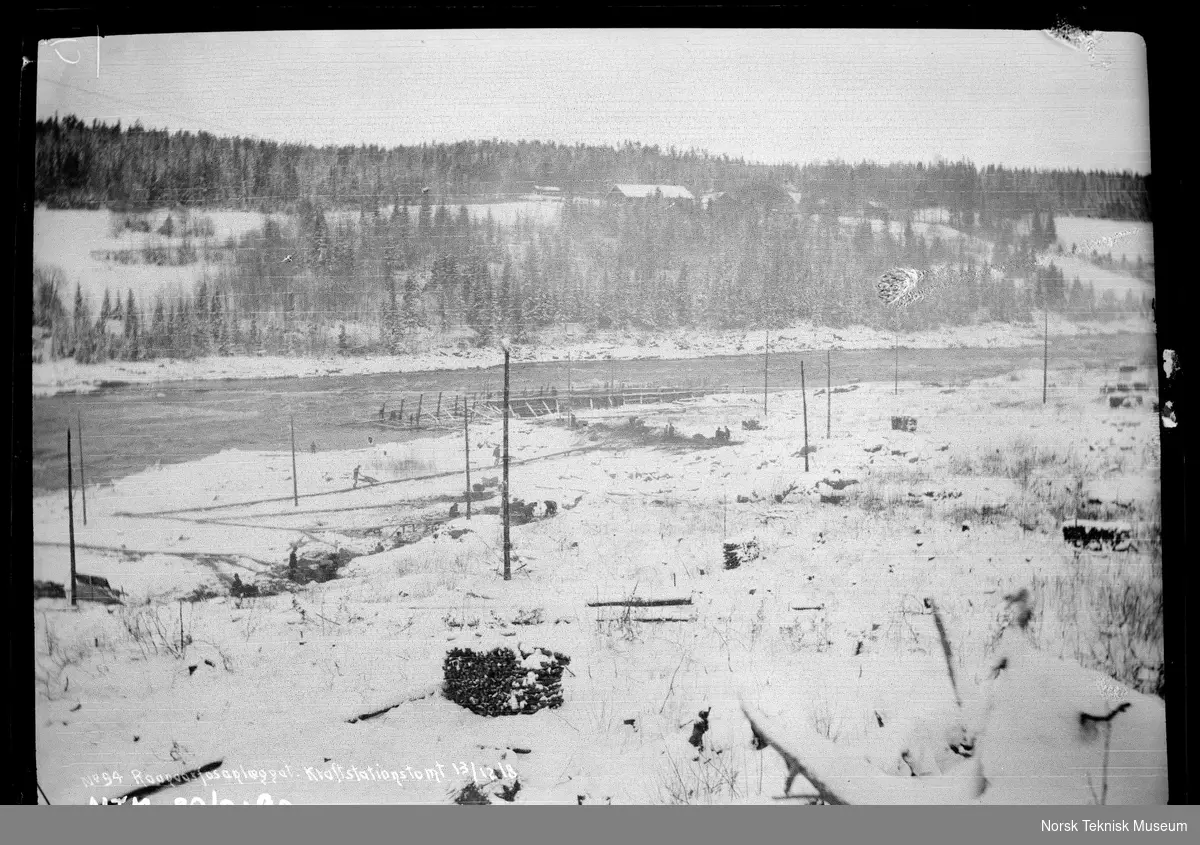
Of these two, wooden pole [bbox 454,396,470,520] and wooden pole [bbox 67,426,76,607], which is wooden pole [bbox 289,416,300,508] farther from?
wooden pole [bbox 67,426,76,607]

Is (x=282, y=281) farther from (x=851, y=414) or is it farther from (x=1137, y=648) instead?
(x=1137, y=648)

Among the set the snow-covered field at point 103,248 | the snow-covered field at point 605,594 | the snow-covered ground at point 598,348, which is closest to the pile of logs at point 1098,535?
the snow-covered field at point 605,594

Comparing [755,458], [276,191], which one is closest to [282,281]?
[276,191]

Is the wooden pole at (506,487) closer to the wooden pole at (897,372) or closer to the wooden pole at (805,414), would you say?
the wooden pole at (805,414)

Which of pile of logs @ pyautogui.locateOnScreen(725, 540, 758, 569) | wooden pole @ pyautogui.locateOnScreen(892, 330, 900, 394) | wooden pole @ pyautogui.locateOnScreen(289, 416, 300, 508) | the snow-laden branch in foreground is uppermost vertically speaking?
wooden pole @ pyautogui.locateOnScreen(892, 330, 900, 394)

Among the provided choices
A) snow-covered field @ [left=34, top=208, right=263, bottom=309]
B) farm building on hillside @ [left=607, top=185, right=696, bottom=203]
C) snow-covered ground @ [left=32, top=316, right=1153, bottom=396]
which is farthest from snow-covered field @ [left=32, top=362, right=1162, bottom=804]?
farm building on hillside @ [left=607, top=185, right=696, bottom=203]

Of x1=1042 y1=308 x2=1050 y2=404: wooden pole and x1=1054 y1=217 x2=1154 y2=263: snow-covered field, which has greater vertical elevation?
x1=1054 y1=217 x2=1154 y2=263: snow-covered field

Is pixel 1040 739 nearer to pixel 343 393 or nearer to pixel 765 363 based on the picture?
pixel 765 363
